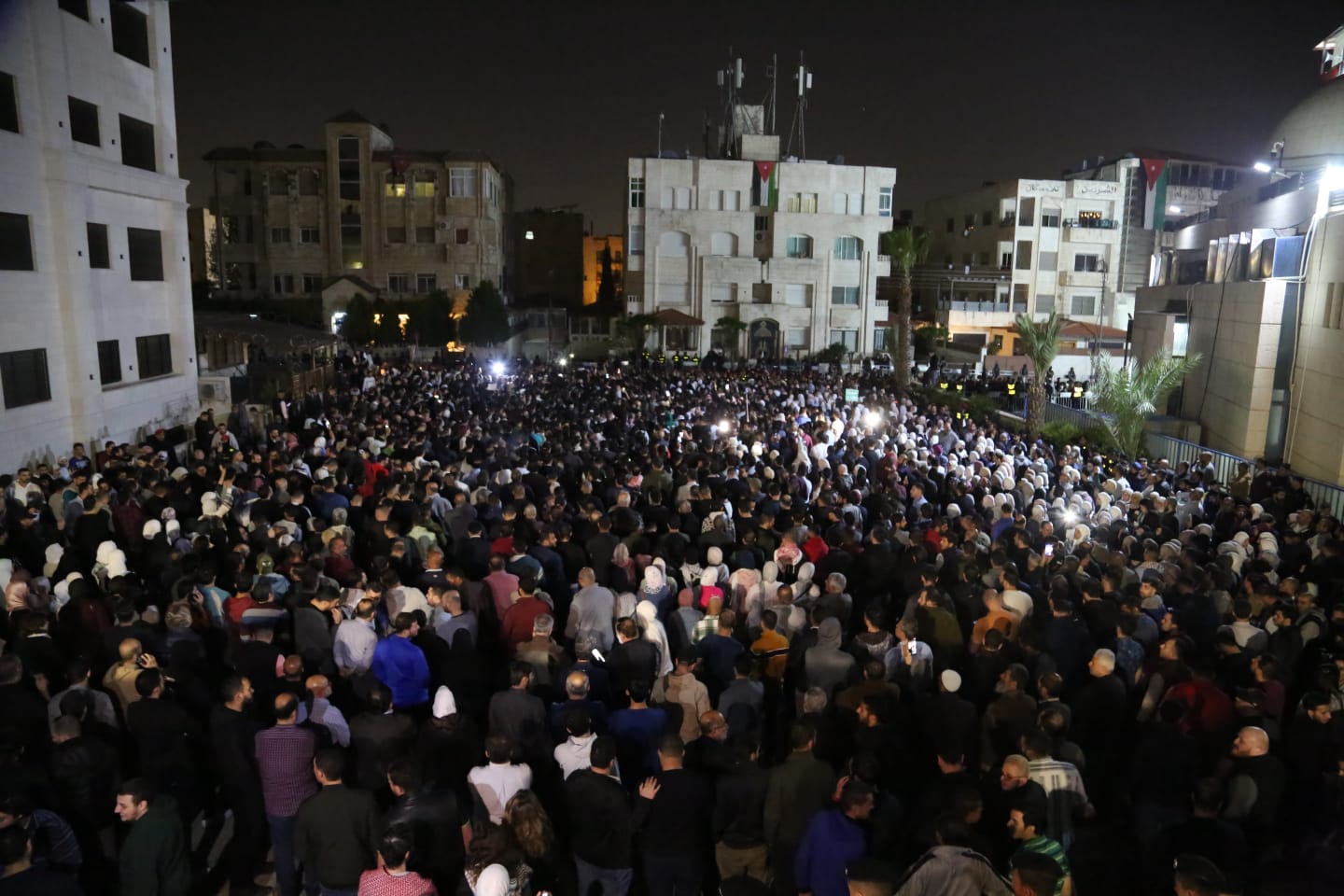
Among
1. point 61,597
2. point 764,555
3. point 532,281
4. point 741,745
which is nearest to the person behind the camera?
point 741,745

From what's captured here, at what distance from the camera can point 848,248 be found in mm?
47375

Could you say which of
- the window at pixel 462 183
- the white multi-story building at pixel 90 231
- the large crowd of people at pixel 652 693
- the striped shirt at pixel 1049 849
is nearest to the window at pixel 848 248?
the window at pixel 462 183

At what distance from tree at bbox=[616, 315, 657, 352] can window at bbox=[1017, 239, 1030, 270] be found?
70.4 feet

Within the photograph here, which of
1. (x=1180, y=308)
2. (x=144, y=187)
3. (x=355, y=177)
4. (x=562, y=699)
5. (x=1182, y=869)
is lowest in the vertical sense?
(x=562, y=699)

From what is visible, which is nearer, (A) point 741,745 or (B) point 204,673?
(A) point 741,745

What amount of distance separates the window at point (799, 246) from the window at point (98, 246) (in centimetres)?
3363

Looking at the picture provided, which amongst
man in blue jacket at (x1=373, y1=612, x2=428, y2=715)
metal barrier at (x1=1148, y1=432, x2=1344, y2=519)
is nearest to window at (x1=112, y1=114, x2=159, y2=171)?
man in blue jacket at (x1=373, y1=612, x2=428, y2=715)

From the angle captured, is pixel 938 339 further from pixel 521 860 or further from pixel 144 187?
pixel 521 860

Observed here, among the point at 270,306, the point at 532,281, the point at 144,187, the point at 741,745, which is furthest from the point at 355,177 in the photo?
the point at 741,745

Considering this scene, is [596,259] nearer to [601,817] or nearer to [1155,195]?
[1155,195]

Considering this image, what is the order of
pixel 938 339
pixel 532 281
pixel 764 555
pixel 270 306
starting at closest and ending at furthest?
pixel 764 555
pixel 270 306
pixel 938 339
pixel 532 281

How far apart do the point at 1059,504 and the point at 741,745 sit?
24.7 ft

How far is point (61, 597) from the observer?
7.25m

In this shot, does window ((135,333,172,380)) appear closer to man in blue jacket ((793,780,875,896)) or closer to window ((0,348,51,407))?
window ((0,348,51,407))
